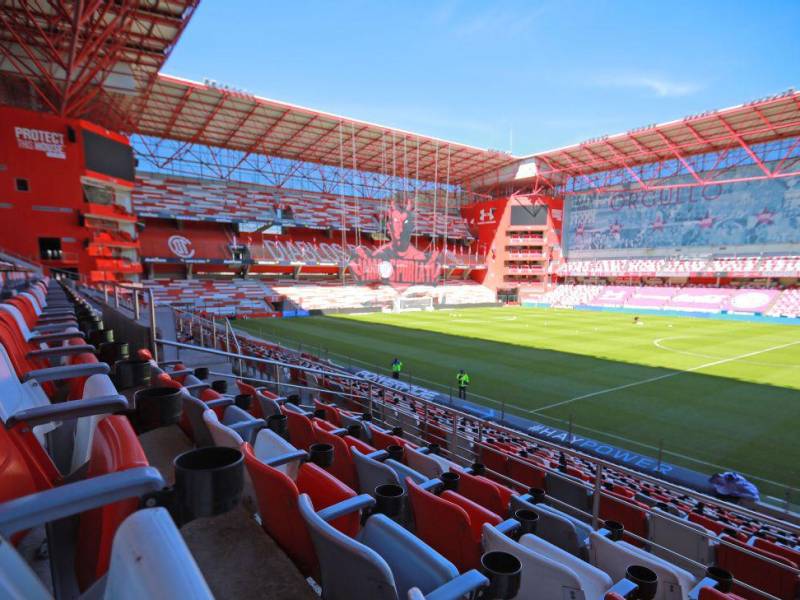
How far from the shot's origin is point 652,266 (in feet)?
149

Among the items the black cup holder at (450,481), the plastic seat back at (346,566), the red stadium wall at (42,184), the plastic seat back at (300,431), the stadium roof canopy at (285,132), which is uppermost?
the stadium roof canopy at (285,132)

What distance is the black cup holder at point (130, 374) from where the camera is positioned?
9.16ft

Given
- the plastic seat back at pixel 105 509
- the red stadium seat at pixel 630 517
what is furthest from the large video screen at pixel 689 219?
the plastic seat back at pixel 105 509

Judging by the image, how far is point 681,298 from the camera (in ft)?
136

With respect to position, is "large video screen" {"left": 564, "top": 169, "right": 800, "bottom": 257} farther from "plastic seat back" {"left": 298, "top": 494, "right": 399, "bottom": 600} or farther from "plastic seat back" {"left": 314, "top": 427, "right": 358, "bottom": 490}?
"plastic seat back" {"left": 298, "top": 494, "right": 399, "bottom": 600}

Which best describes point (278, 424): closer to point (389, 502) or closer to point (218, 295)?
point (389, 502)

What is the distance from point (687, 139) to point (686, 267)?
13.1 meters

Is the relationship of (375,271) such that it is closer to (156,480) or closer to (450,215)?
(450,215)

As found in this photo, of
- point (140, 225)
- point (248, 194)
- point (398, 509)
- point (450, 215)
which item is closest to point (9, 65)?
point (140, 225)

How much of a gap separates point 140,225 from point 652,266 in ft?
163

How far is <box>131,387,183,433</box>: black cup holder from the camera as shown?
6.61 ft

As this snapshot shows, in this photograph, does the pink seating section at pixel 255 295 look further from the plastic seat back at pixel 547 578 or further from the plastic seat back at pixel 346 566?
the plastic seat back at pixel 547 578

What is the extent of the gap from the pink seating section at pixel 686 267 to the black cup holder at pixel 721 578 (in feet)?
156

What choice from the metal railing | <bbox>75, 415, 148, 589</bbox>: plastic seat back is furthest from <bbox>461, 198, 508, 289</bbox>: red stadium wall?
<bbox>75, 415, 148, 589</bbox>: plastic seat back
